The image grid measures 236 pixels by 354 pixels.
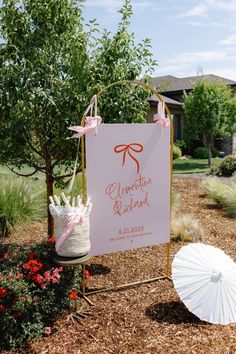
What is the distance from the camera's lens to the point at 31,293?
3.61 metres

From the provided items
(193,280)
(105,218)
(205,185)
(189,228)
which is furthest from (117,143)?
(205,185)

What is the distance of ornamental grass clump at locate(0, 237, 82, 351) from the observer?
3.36 meters

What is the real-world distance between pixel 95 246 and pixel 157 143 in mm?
1318

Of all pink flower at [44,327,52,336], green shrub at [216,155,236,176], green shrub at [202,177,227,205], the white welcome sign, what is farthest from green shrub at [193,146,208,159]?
pink flower at [44,327,52,336]

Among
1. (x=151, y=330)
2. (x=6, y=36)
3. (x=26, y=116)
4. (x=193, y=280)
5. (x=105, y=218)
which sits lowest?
(x=151, y=330)

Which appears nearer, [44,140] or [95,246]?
[95,246]

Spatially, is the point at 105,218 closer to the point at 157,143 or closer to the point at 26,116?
the point at 157,143

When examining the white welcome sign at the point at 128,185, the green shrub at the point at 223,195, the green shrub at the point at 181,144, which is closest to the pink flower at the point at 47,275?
the white welcome sign at the point at 128,185

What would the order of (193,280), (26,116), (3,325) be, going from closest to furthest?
(3,325)
(193,280)
(26,116)

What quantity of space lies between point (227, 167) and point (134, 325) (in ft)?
38.2

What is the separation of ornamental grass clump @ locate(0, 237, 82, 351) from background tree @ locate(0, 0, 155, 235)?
1473 mm

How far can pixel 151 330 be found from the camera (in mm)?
3592

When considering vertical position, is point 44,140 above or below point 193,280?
above

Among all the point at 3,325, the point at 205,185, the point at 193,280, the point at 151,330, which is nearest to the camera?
the point at 3,325
